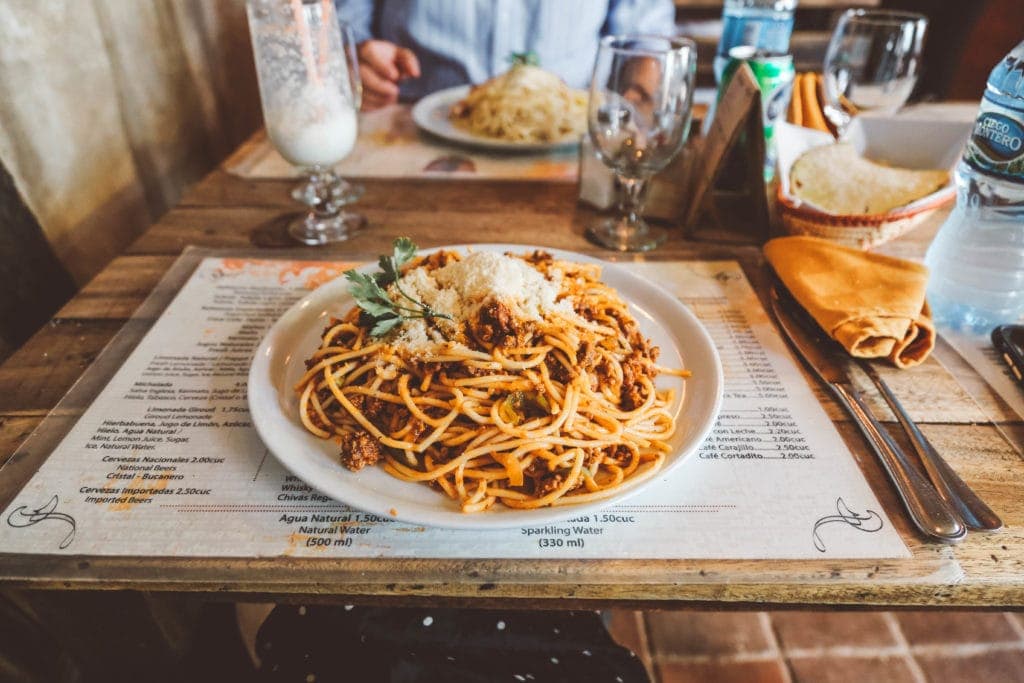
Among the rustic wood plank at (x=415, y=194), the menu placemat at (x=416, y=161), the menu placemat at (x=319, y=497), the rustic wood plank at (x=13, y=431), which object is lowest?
the menu placemat at (x=319, y=497)

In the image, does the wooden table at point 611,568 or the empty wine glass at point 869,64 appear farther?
the empty wine glass at point 869,64

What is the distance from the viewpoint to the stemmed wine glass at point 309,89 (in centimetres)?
151

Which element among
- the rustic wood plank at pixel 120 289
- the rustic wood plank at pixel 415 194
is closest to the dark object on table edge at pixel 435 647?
the rustic wood plank at pixel 120 289

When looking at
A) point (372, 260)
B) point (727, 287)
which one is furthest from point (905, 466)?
point (372, 260)

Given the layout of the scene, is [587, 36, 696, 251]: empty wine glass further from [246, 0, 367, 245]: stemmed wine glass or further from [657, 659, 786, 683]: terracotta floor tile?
[657, 659, 786, 683]: terracotta floor tile

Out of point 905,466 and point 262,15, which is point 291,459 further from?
point 262,15

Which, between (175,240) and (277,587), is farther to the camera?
(175,240)

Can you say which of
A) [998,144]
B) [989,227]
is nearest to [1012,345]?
[989,227]

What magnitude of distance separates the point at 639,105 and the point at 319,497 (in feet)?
3.97

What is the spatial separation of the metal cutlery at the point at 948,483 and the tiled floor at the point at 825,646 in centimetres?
122

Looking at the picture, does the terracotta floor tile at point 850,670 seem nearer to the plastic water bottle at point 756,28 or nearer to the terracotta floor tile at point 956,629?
the terracotta floor tile at point 956,629

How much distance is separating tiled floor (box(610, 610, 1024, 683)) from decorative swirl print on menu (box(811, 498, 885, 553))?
127 centimetres

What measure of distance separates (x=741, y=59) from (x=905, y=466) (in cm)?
128

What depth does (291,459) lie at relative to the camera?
2.95 ft
